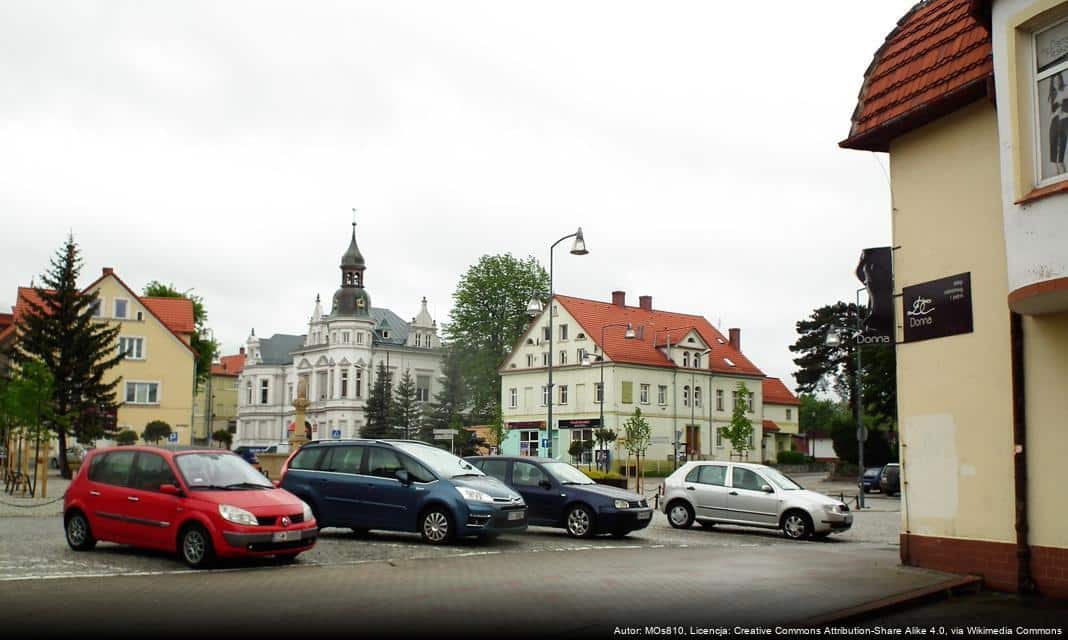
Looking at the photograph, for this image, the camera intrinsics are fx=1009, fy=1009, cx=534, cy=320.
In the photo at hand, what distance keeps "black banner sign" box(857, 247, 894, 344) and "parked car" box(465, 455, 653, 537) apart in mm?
6452

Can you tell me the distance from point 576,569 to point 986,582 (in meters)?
5.27

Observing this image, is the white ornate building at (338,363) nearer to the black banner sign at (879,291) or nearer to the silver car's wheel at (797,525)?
the silver car's wheel at (797,525)

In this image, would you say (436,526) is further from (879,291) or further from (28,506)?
(28,506)

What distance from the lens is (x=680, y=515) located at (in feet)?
74.5

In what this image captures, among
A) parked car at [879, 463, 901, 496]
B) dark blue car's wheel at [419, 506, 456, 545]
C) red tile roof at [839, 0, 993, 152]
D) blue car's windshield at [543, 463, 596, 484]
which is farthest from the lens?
parked car at [879, 463, 901, 496]

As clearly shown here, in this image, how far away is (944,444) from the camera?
1338 cm

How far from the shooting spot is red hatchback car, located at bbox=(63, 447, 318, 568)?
1322 centimetres

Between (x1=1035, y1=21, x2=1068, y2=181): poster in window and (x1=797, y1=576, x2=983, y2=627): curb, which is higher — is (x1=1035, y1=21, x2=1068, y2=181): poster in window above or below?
above

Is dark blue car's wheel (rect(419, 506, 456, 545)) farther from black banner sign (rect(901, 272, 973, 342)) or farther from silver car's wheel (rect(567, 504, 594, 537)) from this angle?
black banner sign (rect(901, 272, 973, 342))

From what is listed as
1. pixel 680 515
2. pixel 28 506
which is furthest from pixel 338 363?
pixel 680 515

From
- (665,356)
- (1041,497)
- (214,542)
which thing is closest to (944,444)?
(1041,497)

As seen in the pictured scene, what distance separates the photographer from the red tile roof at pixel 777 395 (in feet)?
305

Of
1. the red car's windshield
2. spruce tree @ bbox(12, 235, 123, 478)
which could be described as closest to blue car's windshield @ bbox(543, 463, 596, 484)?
the red car's windshield

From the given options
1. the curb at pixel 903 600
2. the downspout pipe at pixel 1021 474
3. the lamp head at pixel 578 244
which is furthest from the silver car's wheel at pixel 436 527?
the lamp head at pixel 578 244
